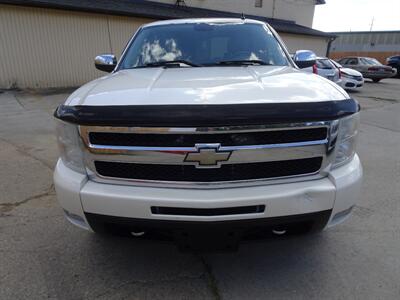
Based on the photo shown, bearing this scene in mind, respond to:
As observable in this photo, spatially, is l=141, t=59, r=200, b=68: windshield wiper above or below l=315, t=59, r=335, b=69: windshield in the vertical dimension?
above

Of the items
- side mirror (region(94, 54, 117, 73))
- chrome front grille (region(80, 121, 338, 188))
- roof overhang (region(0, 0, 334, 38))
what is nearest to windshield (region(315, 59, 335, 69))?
roof overhang (region(0, 0, 334, 38))

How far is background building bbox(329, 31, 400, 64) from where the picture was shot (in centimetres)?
3734

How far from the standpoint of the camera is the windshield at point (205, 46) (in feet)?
11.1

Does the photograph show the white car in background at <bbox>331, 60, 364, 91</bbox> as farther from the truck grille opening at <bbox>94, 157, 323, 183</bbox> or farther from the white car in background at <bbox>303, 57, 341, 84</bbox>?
the truck grille opening at <bbox>94, 157, 323, 183</bbox>

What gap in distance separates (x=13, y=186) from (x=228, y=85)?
123 inches

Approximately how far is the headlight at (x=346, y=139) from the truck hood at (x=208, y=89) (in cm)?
16

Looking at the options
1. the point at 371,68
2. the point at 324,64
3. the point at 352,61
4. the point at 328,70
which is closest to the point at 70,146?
the point at 328,70

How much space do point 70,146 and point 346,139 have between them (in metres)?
1.76

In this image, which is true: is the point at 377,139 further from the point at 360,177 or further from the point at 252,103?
the point at 252,103

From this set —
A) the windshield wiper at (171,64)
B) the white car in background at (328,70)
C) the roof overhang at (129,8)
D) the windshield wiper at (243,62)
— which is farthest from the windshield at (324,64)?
the windshield wiper at (171,64)

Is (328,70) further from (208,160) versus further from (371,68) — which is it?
(208,160)

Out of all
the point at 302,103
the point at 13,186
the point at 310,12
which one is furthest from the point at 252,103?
the point at 310,12

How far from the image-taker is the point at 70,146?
7.11 feet

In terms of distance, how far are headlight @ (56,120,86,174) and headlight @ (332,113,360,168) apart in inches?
62.9
